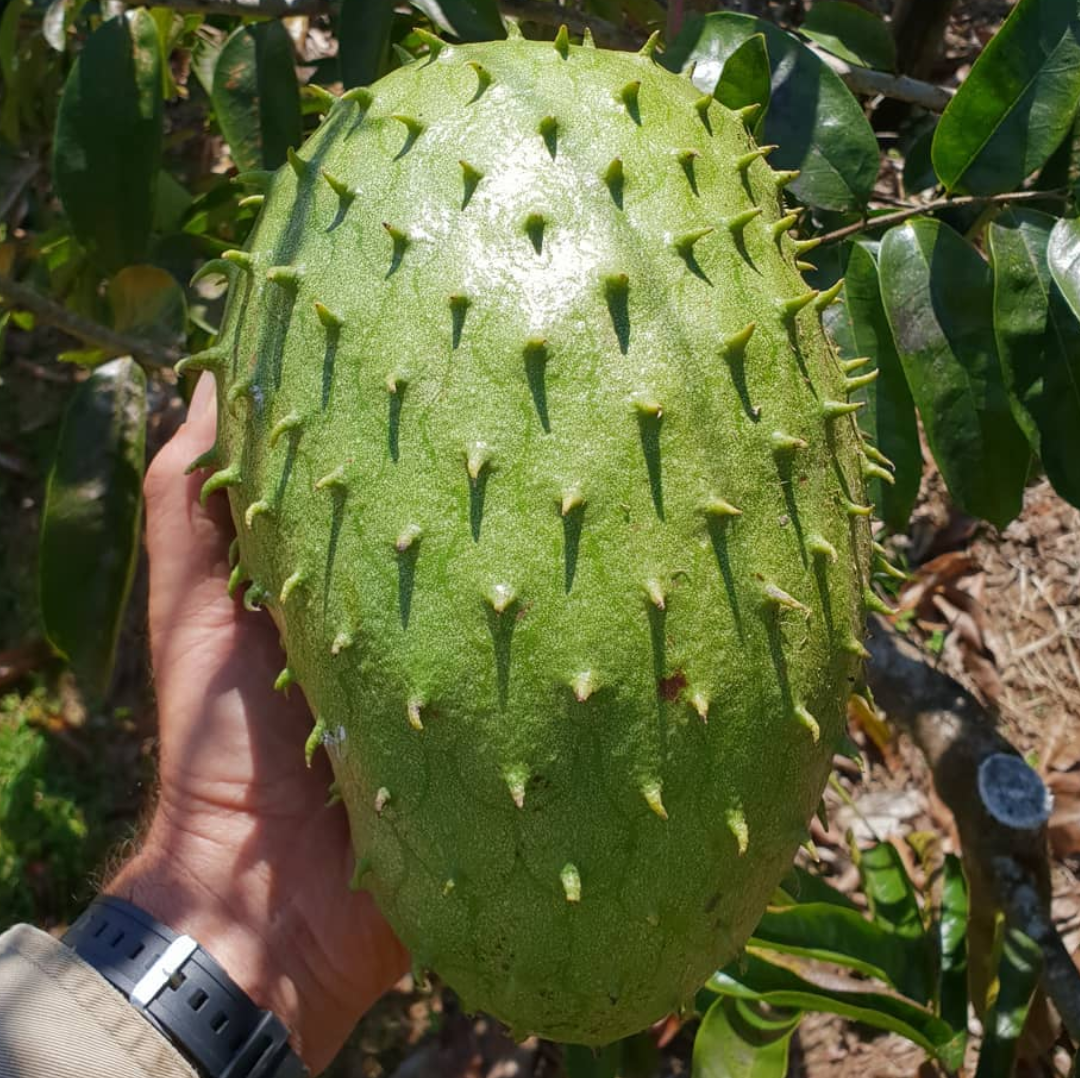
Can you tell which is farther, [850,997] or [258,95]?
[850,997]

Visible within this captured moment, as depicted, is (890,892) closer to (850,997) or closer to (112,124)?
(850,997)

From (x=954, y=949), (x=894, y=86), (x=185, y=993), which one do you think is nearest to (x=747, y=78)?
(x=894, y=86)

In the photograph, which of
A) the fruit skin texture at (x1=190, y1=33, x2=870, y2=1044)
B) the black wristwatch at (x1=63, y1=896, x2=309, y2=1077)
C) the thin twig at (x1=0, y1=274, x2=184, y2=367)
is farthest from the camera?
the thin twig at (x1=0, y1=274, x2=184, y2=367)

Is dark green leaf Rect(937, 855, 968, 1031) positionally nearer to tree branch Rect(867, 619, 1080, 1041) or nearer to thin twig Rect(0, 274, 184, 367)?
tree branch Rect(867, 619, 1080, 1041)

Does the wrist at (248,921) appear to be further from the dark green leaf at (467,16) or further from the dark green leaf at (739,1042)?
the dark green leaf at (467,16)

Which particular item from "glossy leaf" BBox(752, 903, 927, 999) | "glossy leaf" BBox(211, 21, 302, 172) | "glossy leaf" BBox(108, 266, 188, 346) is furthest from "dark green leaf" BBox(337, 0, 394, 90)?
"glossy leaf" BBox(752, 903, 927, 999)

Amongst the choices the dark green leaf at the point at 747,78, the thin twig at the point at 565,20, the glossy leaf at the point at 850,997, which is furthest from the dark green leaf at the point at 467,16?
the glossy leaf at the point at 850,997

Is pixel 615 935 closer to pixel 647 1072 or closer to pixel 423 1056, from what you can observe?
pixel 647 1072
